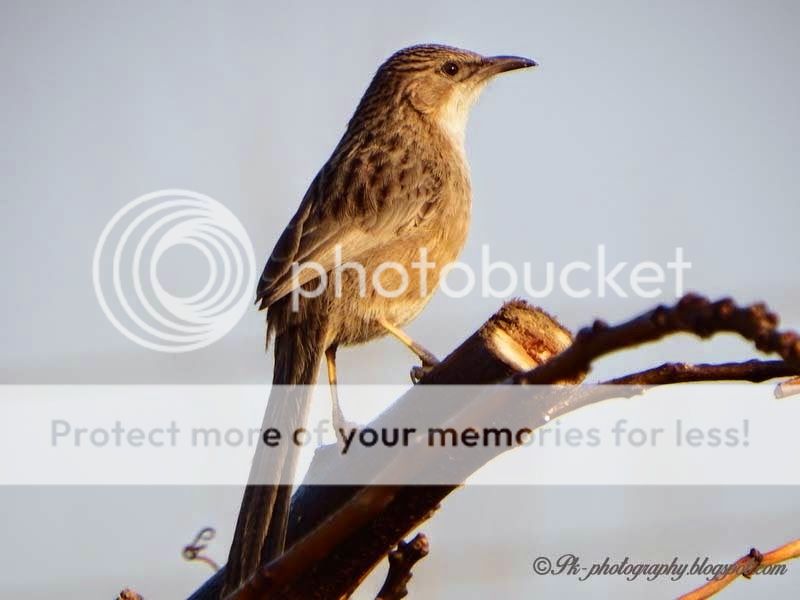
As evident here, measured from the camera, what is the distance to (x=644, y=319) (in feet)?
6.47

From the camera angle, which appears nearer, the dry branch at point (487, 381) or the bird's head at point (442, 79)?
the dry branch at point (487, 381)

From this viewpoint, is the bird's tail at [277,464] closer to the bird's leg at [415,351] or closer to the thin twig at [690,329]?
the bird's leg at [415,351]

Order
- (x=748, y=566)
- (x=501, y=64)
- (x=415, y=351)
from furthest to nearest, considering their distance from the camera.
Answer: (x=501, y=64)
(x=415, y=351)
(x=748, y=566)

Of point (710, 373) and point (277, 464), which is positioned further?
point (277, 464)

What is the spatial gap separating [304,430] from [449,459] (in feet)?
4.06

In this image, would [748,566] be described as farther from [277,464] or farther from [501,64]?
[501,64]

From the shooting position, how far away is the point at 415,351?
16.8 ft

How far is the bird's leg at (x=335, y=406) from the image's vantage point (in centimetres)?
437

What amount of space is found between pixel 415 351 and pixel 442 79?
2.25 metres

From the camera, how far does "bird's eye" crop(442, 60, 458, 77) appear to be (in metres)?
6.70

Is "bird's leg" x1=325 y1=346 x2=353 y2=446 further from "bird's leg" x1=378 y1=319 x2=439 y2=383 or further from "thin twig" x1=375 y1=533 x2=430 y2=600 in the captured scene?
"thin twig" x1=375 y1=533 x2=430 y2=600

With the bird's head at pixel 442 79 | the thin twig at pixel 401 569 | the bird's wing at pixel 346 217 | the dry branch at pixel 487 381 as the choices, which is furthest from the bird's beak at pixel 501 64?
the thin twig at pixel 401 569

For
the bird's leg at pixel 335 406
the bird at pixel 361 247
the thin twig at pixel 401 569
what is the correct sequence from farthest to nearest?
the bird at pixel 361 247 → the bird's leg at pixel 335 406 → the thin twig at pixel 401 569

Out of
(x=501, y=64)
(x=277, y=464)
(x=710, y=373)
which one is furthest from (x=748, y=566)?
(x=501, y=64)
